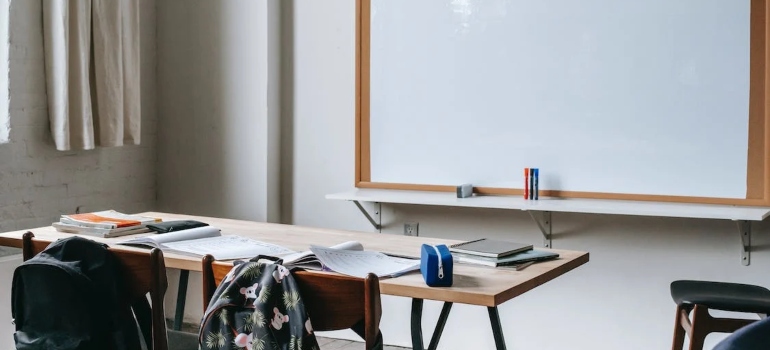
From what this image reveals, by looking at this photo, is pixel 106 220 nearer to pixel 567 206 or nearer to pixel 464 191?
pixel 464 191

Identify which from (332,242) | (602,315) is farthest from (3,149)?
(602,315)

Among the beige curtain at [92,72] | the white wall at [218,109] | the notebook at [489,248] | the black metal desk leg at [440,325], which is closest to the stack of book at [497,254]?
the notebook at [489,248]

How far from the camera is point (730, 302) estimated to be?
2.69m

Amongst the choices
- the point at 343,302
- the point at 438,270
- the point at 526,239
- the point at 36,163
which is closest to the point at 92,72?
the point at 36,163

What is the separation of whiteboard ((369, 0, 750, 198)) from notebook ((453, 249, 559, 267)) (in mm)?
1248

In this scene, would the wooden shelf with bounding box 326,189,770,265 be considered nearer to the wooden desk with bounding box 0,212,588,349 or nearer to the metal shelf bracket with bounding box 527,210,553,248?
the metal shelf bracket with bounding box 527,210,553,248

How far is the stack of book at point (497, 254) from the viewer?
7.83 ft

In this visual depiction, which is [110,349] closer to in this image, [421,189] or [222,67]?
[421,189]

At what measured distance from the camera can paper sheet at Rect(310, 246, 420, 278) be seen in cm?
218

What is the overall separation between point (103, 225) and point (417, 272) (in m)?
1.24

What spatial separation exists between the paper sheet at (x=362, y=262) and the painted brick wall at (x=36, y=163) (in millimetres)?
2087

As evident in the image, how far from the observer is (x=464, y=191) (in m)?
3.83

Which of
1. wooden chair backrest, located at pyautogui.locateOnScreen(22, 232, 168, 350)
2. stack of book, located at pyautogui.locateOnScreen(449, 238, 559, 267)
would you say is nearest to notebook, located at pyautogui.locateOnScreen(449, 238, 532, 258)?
stack of book, located at pyautogui.locateOnScreen(449, 238, 559, 267)

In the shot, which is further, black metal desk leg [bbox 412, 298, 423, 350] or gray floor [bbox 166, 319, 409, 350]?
gray floor [bbox 166, 319, 409, 350]
